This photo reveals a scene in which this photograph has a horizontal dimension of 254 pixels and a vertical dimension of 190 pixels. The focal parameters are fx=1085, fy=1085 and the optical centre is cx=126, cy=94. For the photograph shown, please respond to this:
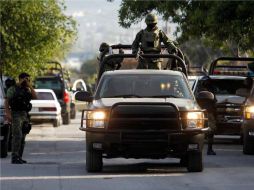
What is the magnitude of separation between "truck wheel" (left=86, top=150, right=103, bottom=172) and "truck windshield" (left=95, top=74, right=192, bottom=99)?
1.11 meters

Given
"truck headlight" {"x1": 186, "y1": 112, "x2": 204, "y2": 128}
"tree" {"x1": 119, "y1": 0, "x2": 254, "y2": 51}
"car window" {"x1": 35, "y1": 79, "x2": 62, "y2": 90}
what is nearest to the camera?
"truck headlight" {"x1": 186, "y1": 112, "x2": 204, "y2": 128}

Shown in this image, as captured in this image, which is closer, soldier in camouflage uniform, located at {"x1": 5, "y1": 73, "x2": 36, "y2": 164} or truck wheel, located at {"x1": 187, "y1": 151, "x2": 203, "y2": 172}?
truck wheel, located at {"x1": 187, "y1": 151, "x2": 203, "y2": 172}

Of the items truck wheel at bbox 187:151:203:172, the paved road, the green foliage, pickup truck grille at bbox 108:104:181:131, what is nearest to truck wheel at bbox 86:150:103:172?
the paved road

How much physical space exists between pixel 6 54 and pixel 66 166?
17.7 m

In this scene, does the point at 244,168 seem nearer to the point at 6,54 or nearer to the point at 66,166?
the point at 66,166

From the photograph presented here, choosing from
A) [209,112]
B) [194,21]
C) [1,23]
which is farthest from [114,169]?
[1,23]

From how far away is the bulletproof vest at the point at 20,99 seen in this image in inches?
813

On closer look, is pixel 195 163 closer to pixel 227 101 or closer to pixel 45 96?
pixel 227 101

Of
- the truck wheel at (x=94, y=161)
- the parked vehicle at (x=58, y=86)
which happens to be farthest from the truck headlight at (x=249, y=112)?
the parked vehicle at (x=58, y=86)

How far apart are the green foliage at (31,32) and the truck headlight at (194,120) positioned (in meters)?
18.7

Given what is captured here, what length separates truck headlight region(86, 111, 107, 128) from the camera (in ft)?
55.8

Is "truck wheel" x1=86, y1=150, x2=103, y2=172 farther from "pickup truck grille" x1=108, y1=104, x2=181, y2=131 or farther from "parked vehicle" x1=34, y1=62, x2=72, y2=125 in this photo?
"parked vehicle" x1=34, y1=62, x2=72, y2=125

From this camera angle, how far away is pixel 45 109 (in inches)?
1529

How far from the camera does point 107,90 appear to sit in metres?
18.1
